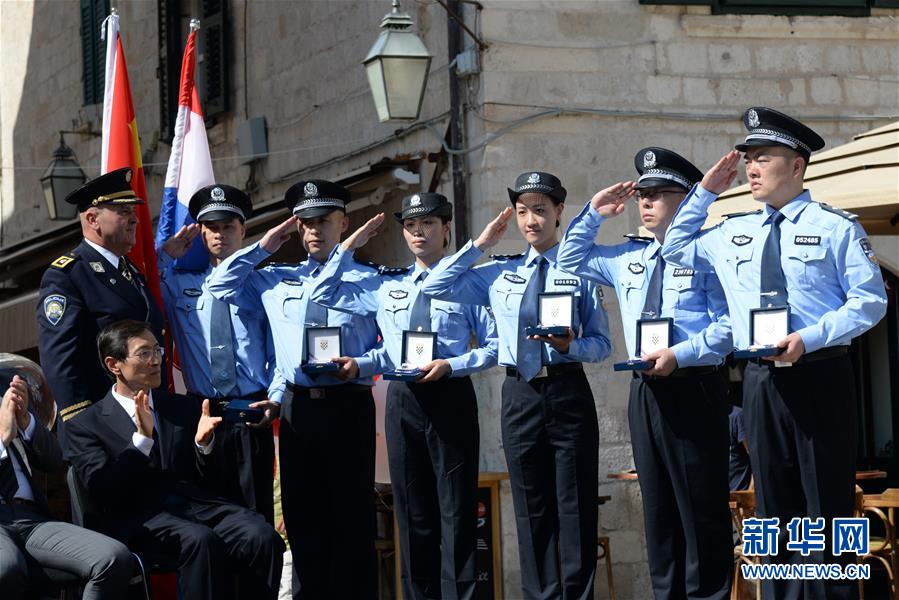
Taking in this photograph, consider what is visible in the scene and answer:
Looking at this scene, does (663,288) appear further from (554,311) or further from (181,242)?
(181,242)

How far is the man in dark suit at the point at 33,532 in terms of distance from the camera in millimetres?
6355

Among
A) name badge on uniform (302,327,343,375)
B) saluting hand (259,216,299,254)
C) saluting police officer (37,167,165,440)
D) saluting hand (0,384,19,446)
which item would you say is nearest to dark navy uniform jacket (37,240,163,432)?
saluting police officer (37,167,165,440)

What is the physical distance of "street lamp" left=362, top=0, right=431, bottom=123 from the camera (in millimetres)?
10297

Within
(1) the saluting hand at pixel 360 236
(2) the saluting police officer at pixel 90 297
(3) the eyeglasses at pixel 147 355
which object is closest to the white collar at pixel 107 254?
(2) the saluting police officer at pixel 90 297

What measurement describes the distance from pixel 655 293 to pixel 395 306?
53.3 inches

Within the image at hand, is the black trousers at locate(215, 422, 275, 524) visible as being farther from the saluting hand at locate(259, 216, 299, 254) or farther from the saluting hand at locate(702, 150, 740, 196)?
the saluting hand at locate(702, 150, 740, 196)

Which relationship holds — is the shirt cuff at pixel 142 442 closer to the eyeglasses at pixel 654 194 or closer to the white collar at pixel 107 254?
the white collar at pixel 107 254

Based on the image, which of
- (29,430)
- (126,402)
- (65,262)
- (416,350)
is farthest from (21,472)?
(416,350)

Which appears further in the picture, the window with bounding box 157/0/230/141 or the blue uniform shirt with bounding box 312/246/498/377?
the window with bounding box 157/0/230/141

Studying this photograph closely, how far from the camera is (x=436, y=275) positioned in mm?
7582

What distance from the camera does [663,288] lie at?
23.3ft

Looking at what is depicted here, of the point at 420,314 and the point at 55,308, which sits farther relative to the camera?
the point at 420,314

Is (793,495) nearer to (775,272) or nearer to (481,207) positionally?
(775,272)

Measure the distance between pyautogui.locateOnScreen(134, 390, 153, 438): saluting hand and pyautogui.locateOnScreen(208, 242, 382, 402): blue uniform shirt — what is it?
0.90 metres
